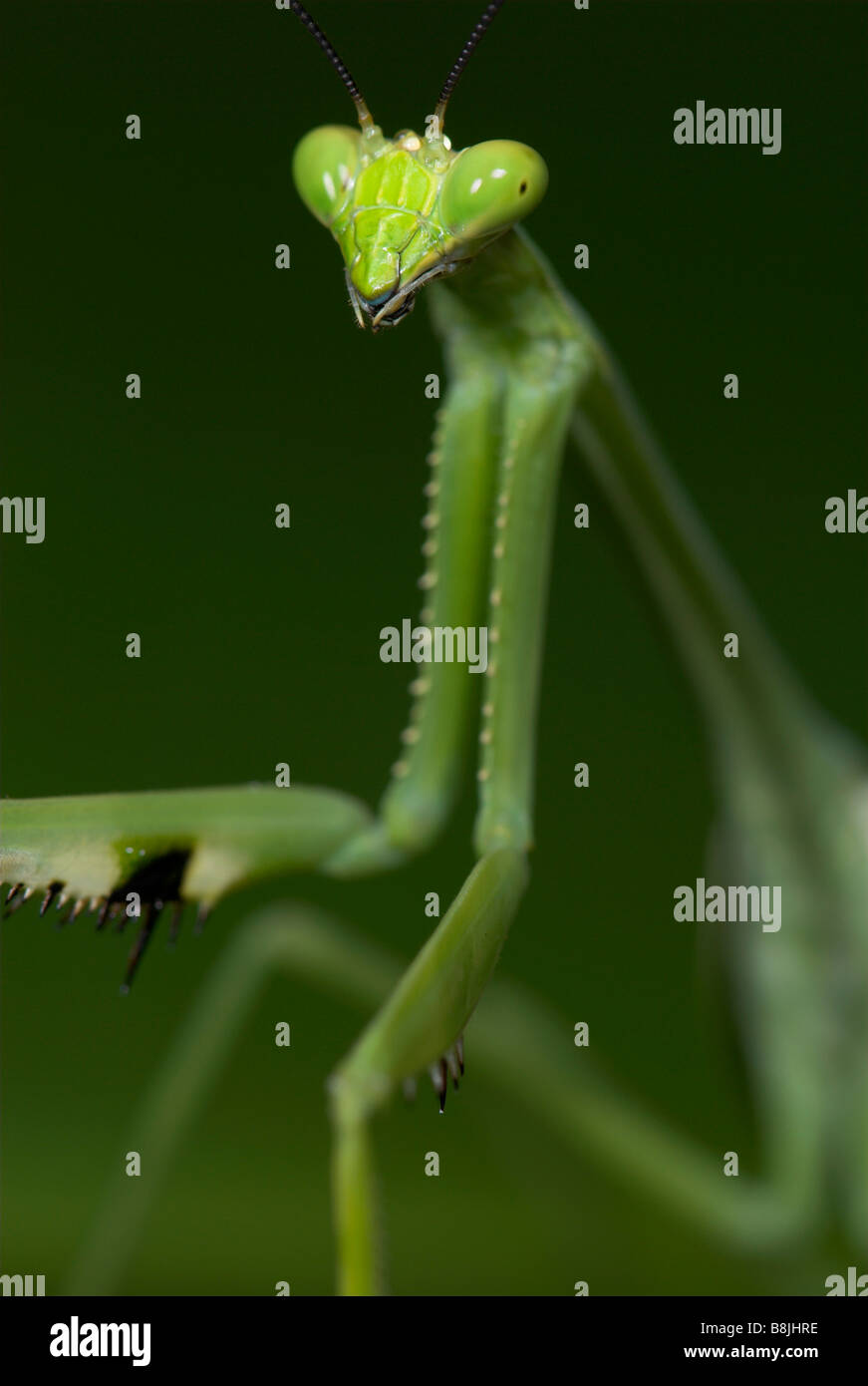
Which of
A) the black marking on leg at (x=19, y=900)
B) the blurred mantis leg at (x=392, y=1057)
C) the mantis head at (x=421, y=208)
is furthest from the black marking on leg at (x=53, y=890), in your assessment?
the mantis head at (x=421, y=208)

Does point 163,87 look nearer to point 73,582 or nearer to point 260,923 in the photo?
point 73,582

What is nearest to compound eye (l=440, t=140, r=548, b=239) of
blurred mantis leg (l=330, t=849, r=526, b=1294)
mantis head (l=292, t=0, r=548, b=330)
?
mantis head (l=292, t=0, r=548, b=330)

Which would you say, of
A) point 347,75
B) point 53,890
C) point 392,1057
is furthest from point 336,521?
point 392,1057

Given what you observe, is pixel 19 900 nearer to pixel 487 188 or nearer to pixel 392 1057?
pixel 392 1057

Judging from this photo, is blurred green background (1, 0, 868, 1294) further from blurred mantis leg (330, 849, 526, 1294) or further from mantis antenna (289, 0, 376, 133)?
blurred mantis leg (330, 849, 526, 1294)
